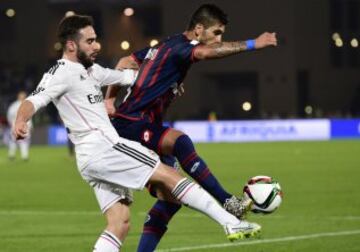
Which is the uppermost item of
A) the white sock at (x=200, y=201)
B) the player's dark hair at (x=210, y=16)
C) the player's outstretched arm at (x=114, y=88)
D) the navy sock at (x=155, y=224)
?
the player's dark hair at (x=210, y=16)

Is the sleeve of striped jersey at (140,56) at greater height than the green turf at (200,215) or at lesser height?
greater

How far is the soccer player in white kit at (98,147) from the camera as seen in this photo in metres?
8.18

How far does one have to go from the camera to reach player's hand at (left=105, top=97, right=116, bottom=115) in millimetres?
9516

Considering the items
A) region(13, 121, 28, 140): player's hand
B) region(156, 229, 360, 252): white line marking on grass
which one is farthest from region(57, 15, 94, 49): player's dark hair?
region(156, 229, 360, 252): white line marking on grass

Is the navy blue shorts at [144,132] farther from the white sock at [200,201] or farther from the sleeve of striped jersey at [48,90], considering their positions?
the sleeve of striped jersey at [48,90]

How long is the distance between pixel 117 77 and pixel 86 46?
793 mm

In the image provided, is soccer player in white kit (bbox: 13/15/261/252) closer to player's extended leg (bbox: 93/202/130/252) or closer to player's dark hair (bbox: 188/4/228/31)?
player's extended leg (bbox: 93/202/130/252)

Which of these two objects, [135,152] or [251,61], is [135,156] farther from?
[251,61]

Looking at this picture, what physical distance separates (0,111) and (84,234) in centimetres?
3867

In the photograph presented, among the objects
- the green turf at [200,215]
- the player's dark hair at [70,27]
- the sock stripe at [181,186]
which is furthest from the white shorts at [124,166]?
the green turf at [200,215]

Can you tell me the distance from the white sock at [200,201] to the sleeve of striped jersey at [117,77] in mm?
1333

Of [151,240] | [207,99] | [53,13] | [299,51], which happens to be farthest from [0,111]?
[151,240]

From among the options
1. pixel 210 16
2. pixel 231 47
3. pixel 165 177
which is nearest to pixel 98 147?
pixel 165 177

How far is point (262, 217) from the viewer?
1503 centimetres
